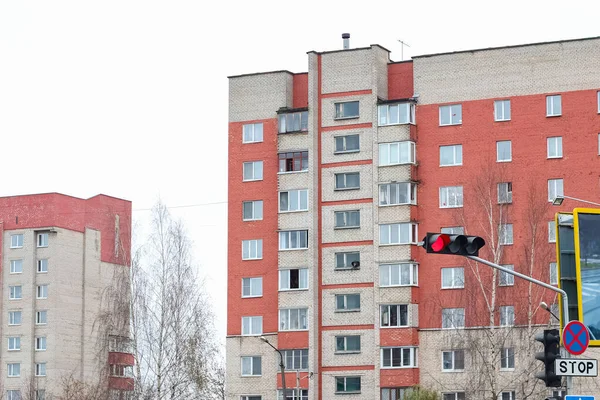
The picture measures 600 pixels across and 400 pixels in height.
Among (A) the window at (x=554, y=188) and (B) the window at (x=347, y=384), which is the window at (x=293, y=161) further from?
(A) the window at (x=554, y=188)

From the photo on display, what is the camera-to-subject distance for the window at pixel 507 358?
74.9 metres

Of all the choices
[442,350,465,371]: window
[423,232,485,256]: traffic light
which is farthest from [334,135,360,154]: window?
[423,232,485,256]: traffic light

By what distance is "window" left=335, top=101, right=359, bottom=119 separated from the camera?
8062 centimetres

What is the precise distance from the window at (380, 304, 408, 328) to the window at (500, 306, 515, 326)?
556 cm

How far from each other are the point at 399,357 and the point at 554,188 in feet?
41.8

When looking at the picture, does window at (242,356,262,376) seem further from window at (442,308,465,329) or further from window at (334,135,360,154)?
window at (334,135,360,154)

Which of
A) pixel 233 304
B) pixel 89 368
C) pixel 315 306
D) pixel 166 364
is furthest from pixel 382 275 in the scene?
pixel 89 368

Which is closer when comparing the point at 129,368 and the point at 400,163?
the point at 400,163

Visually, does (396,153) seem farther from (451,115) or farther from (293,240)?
(293,240)

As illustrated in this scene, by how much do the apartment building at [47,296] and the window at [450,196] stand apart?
38.1 meters

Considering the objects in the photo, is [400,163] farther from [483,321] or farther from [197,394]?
[197,394]

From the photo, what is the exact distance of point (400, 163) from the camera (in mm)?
78812

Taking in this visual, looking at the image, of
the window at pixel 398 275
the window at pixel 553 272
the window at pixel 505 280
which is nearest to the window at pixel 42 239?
the window at pixel 398 275

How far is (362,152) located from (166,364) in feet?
60.2
